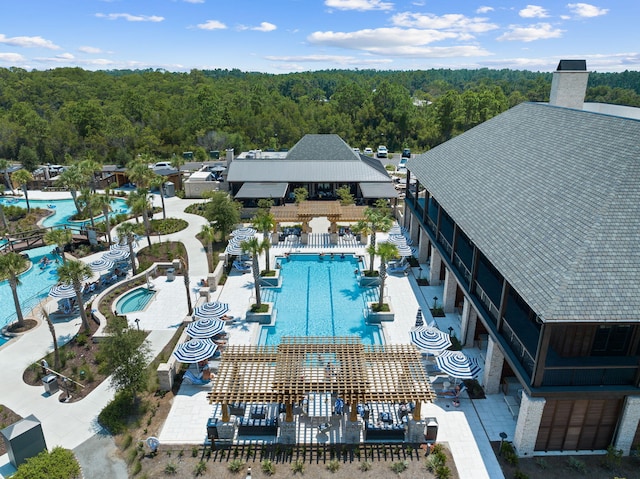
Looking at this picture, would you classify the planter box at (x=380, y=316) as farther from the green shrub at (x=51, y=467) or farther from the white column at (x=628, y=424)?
the green shrub at (x=51, y=467)

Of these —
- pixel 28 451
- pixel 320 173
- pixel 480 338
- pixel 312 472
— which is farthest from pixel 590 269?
pixel 320 173

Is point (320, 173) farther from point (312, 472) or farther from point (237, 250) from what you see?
point (312, 472)

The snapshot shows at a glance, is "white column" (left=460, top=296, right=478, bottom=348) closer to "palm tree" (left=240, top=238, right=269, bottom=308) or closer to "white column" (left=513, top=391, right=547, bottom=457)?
"white column" (left=513, top=391, right=547, bottom=457)

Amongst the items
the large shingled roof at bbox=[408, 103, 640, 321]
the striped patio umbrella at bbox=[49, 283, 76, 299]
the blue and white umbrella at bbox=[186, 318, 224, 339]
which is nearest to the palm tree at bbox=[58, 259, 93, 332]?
the striped patio umbrella at bbox=[49, 283, 76, 299]

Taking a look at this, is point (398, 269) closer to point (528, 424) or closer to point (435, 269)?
point (435, 269)

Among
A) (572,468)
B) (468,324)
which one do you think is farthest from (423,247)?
(572,468)

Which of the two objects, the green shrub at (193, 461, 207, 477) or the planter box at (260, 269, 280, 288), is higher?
the planter box at (260, 269, 280, 288)
